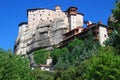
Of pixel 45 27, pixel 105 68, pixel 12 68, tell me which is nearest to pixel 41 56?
pixel 45 27

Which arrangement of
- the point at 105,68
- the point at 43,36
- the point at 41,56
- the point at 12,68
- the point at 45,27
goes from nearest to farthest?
the point at 105,68 → the point at 12,68 → the point at 41,56 → the point at 43,36 → the point at 45,27

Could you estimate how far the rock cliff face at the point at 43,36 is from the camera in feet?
351

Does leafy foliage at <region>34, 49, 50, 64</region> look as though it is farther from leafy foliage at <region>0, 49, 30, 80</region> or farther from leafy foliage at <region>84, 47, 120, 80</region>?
leafy foliage at <region>84, 47, 120, 80</region>

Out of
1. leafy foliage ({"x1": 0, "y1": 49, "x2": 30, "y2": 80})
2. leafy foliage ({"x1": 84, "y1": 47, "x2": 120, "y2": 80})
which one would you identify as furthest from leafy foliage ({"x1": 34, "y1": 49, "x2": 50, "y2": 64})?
leafy foliage ({"x1": 84, "y1": 47, "x2": 120, "y2": 80})

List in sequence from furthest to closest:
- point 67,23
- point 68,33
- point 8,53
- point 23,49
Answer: point 23,49
point 67,23
point 68,33
point 8,53

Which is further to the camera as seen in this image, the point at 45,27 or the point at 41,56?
the point at 45,27

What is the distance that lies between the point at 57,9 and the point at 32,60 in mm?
25086

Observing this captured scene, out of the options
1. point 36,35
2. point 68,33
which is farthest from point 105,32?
point 36,35

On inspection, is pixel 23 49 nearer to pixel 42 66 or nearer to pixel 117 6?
pixel 42 66

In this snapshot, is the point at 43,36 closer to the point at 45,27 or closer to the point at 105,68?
the point at 45,27

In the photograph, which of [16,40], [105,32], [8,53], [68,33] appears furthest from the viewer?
[16,40]

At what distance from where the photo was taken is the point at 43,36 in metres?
111

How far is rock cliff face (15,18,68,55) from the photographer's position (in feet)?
351

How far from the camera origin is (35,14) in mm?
120125
